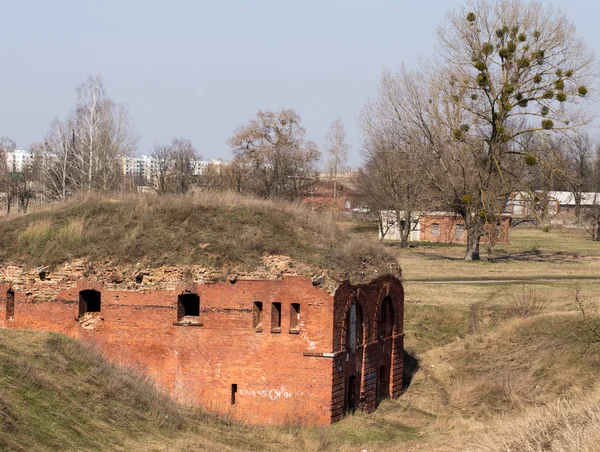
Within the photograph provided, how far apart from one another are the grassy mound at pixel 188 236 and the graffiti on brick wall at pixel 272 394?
294 cm

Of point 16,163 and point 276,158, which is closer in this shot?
point 276,158

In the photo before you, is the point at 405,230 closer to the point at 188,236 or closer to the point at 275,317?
the point at 188,236

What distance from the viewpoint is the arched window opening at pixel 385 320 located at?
24250 millimetres

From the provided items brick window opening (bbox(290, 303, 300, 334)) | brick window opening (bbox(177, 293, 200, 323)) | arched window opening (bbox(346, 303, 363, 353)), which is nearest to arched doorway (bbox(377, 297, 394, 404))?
arched window opening (bbox(346, 303, 363, 353))

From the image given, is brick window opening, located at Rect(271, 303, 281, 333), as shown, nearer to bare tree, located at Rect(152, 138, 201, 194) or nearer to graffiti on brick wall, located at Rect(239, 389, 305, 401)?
graffiti on brick wall, located at Rect(239, 389, 305, 401)

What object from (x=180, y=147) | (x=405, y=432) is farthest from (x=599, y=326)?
(x=180, y=147)

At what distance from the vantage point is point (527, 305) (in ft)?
105

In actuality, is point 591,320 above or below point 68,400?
above

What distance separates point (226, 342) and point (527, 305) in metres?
14.2

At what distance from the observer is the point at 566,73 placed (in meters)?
43.7

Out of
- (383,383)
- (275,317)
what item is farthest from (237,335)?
(383,383)

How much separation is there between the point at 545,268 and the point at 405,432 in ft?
77.8

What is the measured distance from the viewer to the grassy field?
17047mm

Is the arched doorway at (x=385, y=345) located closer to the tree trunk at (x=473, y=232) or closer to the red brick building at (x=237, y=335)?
the red brick building at (x=237, y=335)
